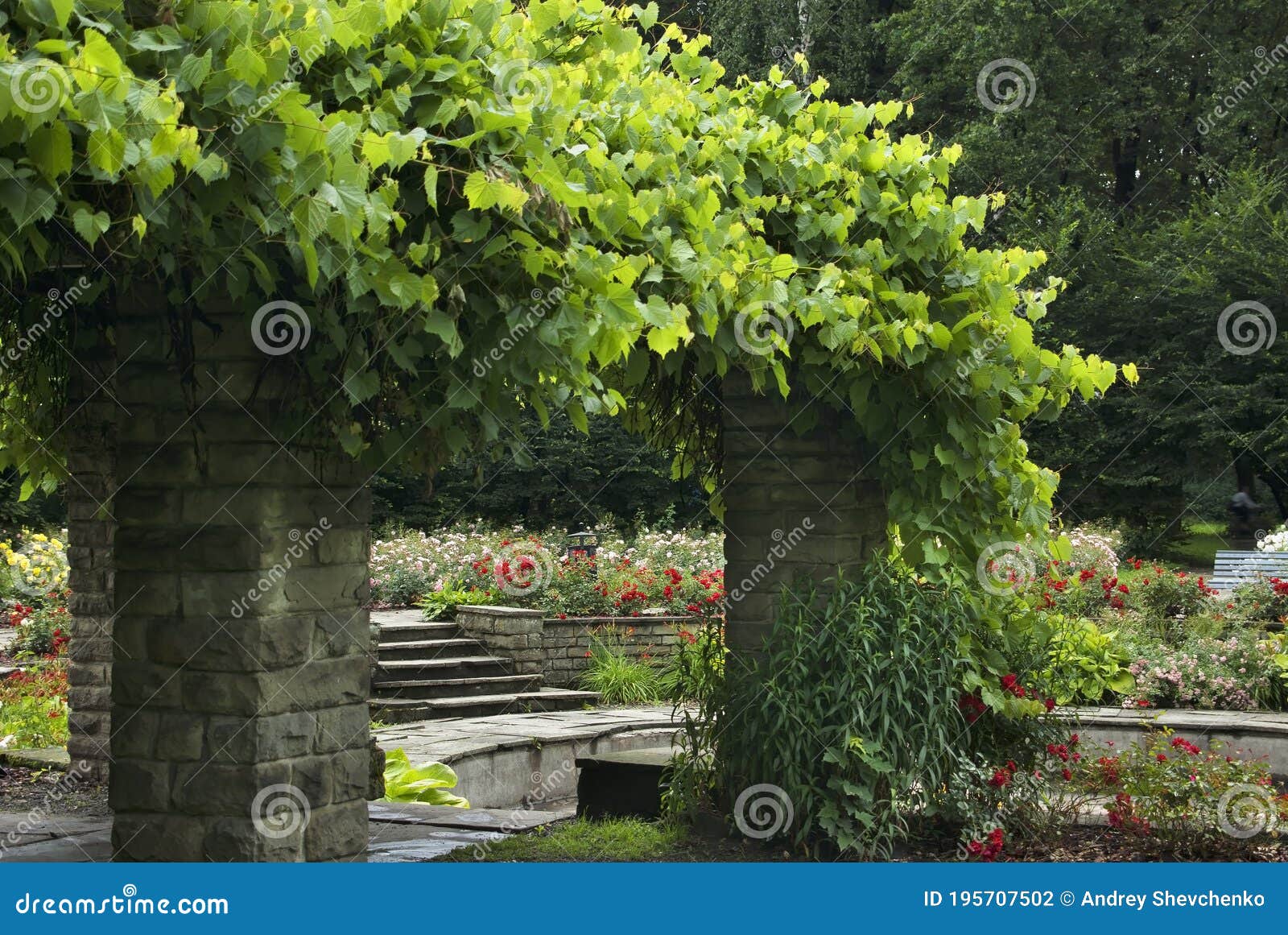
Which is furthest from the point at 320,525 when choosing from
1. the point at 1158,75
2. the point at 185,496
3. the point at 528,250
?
the point at 1158,75

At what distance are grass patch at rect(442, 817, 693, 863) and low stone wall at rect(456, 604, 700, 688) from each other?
5.42 metres

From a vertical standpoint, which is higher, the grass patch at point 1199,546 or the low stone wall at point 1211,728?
the grass patch at point 1199,546

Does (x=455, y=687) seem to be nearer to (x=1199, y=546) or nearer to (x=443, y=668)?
(x=443, y=668)

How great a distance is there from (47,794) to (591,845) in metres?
3.12

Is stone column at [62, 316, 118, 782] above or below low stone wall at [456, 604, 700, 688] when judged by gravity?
above

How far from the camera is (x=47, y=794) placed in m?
6.79

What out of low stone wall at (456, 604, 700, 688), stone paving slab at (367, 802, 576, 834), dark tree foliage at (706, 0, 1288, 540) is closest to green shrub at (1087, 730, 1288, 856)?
stone paving slab at (367, 802, 576, 834)

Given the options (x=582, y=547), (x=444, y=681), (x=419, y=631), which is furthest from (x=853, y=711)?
(x=582, y=547)

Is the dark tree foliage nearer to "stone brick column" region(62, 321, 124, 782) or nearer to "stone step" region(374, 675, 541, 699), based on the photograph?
"stone step" region(374, 675, 541, 699)

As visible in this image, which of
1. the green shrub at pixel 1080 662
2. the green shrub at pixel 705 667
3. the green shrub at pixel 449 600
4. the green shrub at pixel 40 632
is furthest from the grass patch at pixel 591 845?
the green shrub at pixel 449 600

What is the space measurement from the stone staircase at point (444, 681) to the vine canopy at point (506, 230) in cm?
488

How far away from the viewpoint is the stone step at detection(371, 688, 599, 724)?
34.0 ft

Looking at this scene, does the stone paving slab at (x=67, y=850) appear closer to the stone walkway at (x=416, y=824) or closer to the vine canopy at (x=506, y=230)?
the stone walkway at (x=416, y=824)

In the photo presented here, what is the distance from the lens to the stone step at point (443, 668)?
10.9 m
